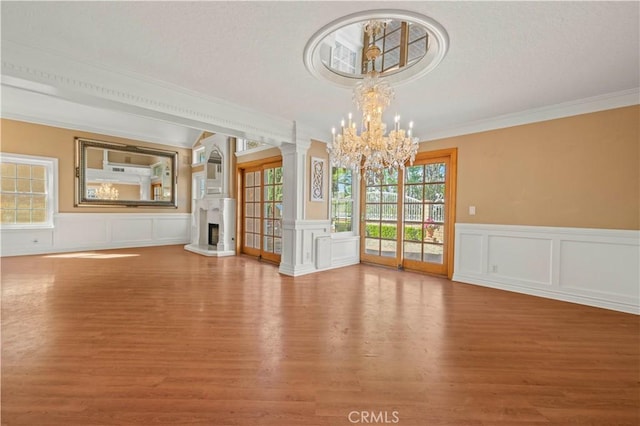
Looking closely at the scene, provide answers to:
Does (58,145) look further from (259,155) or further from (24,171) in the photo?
(259,155)

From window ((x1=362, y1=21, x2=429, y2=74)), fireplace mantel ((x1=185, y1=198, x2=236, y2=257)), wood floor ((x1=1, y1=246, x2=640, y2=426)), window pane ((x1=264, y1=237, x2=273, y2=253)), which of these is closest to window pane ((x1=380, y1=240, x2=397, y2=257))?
wood floor ((x1=1, y1=246, x2=640, y2=426))

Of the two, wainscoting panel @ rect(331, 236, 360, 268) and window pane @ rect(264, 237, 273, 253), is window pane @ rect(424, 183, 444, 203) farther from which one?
window pane @ rect(264, 237, 273, 253)

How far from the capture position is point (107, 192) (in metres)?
7.13

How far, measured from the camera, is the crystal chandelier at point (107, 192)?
23.0 ft

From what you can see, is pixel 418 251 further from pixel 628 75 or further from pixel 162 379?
pixel 162 379

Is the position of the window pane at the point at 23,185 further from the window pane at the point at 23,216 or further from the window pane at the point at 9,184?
the window pane at the point at 23,216

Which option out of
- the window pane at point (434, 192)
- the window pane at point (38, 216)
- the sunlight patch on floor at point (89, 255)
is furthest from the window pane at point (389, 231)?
the window pane at point (38, 216)

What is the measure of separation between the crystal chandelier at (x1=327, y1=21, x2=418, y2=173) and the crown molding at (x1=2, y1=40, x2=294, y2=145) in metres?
1.59

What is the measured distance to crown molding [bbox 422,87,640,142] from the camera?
3.27 meters

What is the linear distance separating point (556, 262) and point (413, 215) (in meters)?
2.10

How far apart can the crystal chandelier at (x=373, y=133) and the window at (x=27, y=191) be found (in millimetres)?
6955

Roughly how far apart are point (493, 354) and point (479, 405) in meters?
0.74

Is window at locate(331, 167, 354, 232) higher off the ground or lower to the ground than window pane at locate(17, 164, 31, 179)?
lower

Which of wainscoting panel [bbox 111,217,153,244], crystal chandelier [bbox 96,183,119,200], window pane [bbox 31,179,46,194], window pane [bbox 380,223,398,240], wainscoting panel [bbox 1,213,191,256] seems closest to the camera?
window pane [bbox 380,223,398,240]
